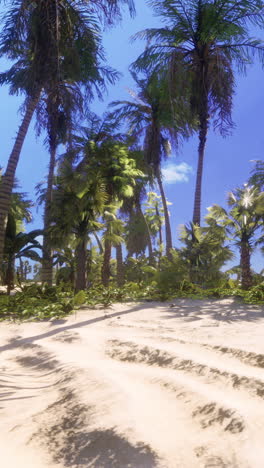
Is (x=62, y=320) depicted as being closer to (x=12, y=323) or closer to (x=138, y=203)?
(x=12, y=323)

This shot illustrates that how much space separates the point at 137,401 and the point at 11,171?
36.9 feet

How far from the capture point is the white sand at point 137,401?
68.8 inches

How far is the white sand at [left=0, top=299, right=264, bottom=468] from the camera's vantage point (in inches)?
68.8

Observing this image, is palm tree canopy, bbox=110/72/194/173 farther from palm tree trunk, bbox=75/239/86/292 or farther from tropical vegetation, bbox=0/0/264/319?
palm tree trunk, bbox=75/239/86/292

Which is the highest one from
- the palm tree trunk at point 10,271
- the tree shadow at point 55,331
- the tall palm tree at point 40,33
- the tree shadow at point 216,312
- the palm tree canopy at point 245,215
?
the tall palm tree at point 40,33

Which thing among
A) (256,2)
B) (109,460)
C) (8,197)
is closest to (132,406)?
(109,460)

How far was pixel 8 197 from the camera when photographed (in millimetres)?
11727

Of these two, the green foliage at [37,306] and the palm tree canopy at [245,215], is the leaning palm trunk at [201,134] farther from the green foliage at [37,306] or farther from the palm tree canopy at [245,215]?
the green foliage at [37,306]

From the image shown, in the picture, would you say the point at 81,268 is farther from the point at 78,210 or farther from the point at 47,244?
the point at 78,210

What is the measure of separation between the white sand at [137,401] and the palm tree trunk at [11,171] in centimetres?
769

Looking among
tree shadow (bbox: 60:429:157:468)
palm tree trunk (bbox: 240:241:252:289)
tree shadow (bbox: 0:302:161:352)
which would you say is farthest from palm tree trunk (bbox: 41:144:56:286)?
tree shadow (bbox: 60:429:157:468)

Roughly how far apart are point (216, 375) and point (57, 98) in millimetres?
14811

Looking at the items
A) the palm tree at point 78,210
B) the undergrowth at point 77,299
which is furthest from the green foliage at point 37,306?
the palm tree at point 78,210

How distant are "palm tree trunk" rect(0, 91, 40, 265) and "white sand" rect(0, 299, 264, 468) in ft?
25.2
